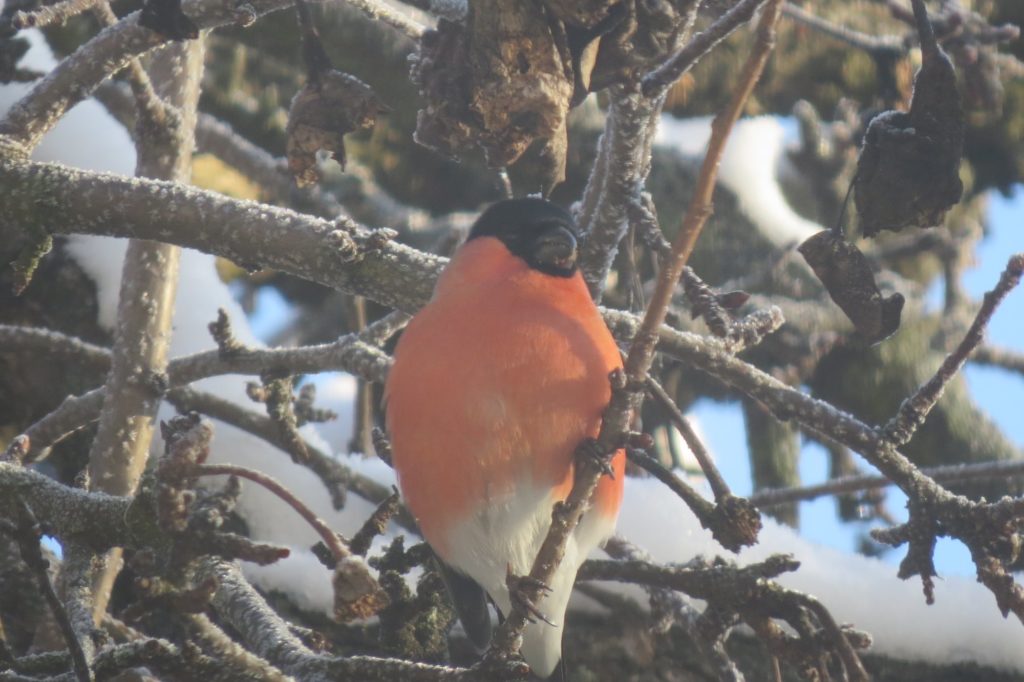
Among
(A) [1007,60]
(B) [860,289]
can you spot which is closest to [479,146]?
(B) [860,289]

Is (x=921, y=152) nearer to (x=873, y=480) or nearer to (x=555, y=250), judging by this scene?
(x=555, y=250)

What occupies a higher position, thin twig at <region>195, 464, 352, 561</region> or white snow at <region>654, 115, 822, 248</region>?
white snow at <region>654, 115, 822, 248</region>

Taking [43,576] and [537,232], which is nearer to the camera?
[43,576]

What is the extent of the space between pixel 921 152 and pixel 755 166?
293 centimetres

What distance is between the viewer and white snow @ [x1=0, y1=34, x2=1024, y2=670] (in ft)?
9.21

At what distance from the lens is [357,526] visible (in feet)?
10.0

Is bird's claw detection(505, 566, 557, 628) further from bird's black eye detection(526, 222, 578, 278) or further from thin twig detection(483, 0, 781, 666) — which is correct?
bird's black eye detection(526, 222, 578, 278)

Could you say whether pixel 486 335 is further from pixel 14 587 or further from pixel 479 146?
pixel 14 587

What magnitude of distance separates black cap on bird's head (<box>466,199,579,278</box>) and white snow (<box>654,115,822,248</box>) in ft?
6.17

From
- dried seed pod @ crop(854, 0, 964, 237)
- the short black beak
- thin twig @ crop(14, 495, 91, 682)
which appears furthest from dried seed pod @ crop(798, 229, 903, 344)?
thin twig @ crop(14, 495, 91, 682)

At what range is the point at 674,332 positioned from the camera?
2.19 meters

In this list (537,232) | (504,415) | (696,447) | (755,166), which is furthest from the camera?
(755,166)

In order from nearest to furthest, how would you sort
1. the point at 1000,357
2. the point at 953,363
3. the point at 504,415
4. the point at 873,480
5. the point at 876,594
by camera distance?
1. the point at 953,363
2. the point at 504,415
3. the point at 873,480
4. the point at 876,594
5. the point at 1000,357

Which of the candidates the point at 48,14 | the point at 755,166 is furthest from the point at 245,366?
the point at 755,166
